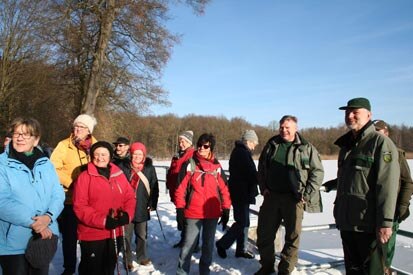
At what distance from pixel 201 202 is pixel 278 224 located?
1085 millimetres

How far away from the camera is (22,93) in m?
16.3

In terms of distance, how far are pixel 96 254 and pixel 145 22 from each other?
35.1ft

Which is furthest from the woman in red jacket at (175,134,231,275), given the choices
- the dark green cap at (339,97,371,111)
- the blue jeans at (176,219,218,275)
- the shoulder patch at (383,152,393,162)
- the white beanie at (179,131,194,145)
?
the shoulder patch at (383,152,393,162)

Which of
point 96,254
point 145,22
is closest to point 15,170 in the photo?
point 96,254

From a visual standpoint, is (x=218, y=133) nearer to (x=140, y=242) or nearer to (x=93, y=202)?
(x=140, y=242)

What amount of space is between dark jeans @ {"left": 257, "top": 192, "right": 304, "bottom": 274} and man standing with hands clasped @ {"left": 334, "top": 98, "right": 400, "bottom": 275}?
874 mm

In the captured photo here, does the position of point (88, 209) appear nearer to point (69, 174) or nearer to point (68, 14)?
point (69, 174)

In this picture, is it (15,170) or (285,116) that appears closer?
(15,170)

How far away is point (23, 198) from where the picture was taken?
3.09 metres

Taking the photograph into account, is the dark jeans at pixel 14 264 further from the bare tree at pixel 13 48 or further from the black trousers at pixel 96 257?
the bare tree at pixel 13 48

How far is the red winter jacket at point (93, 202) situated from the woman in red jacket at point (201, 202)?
2.52 ft

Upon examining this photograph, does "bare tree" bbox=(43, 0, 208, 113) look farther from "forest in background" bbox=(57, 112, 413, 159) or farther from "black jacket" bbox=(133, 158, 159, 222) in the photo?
"forest in background" bbox=(57, 112, 413, 159)

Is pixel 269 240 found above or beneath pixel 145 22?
beneath

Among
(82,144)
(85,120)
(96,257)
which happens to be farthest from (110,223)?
(85,120)
